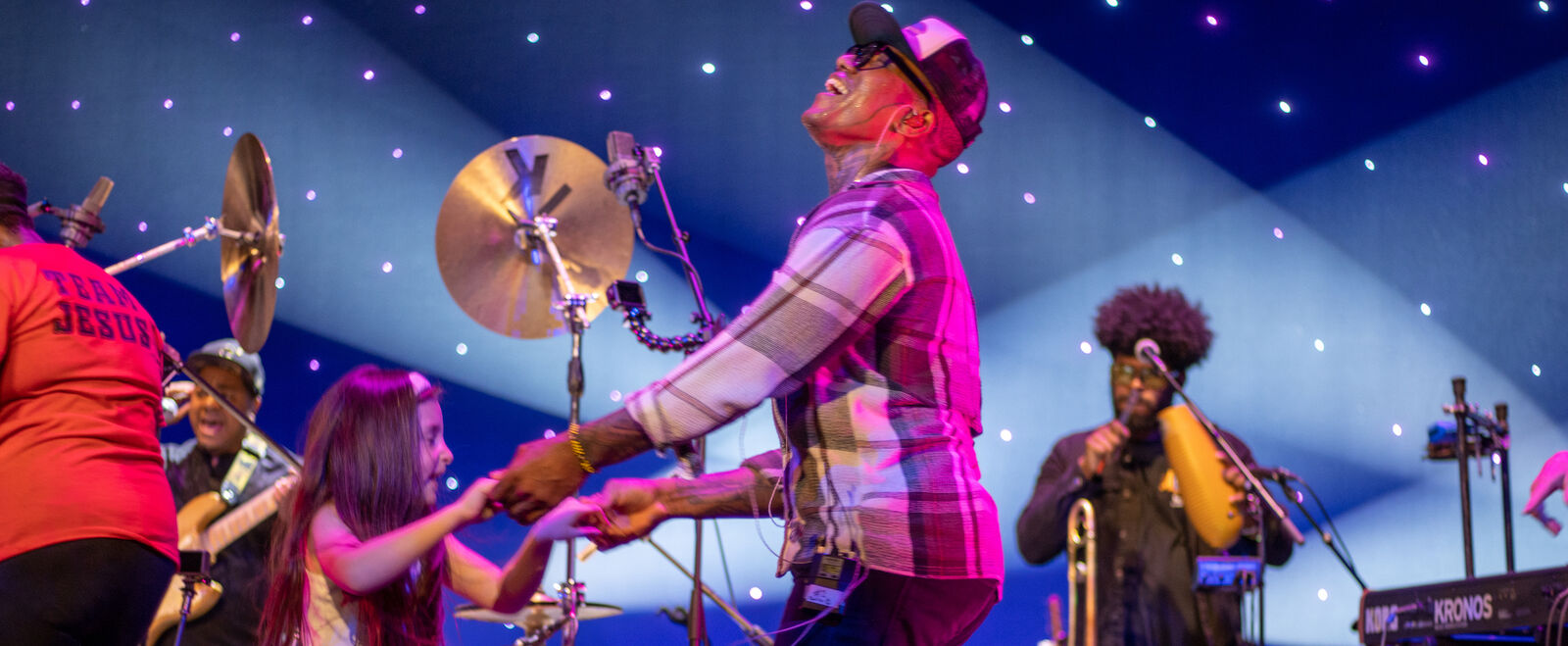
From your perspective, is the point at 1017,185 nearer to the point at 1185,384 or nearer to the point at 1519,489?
the point at 1185,384

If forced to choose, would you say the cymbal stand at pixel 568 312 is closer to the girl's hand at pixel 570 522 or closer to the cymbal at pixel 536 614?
the cymbal at pixel 536 614

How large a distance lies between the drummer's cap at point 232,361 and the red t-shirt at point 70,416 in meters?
2.25

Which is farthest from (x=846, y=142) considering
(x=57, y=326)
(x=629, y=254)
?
(x=629, y=254)

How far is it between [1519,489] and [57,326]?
17.2 feet

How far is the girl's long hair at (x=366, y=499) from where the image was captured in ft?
8.20

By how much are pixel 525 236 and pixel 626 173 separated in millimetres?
543

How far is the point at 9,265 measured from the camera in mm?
2805

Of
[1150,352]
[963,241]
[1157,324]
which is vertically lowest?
[1150,352]

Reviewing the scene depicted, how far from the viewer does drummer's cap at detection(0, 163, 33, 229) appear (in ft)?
9.86

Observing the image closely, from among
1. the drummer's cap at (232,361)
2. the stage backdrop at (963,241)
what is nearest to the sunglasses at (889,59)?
the stage backdrop at (963,241)

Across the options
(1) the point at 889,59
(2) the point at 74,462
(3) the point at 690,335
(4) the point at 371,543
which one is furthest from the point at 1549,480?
(2) the point at 74,462

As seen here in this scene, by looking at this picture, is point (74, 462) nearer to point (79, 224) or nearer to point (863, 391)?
point (79, 224)

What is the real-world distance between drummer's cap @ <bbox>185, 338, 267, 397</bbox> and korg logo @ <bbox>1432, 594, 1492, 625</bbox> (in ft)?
14.2

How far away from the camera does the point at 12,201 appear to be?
303 cm
